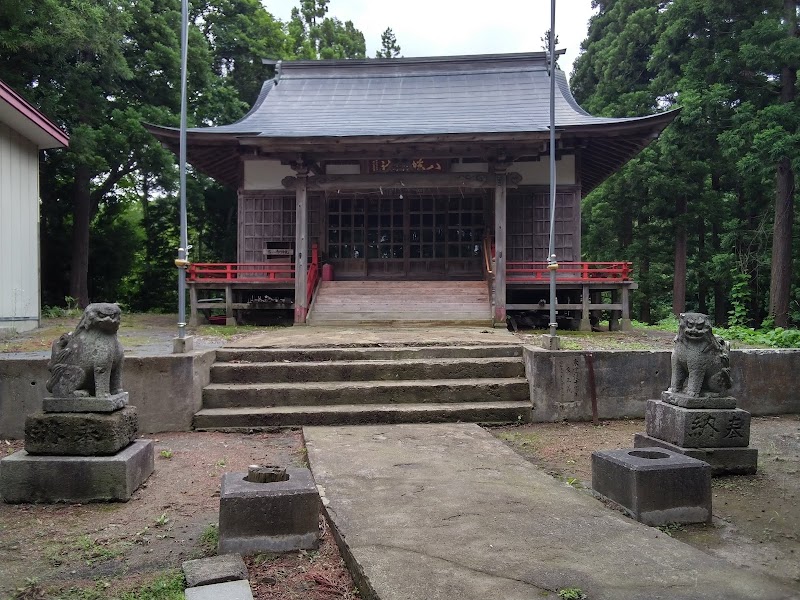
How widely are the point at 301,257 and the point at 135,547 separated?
28.9ft

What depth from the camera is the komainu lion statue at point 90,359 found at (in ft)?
13.6

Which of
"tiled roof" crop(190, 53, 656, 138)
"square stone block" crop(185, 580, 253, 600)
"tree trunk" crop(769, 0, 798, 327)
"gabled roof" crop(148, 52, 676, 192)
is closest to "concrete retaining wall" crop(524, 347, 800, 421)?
"square stone block" crop(185, 580, 253, 600)

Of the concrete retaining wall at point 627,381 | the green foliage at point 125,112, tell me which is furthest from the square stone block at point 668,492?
the green foliage at point 125,112

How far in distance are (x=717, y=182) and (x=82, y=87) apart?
20.0 m

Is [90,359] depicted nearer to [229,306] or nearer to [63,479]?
[63,479]

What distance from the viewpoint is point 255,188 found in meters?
13.8

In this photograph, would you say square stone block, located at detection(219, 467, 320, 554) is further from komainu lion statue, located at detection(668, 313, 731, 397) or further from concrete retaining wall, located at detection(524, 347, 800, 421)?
concrete retaining wall, located at detection(524, 347, 800, 421)

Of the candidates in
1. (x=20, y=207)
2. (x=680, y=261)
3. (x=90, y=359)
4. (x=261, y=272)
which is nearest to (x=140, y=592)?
(x=90, y=359)

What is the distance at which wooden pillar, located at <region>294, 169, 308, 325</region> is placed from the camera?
11.5 m

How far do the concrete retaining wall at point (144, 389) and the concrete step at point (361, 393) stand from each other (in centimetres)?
36

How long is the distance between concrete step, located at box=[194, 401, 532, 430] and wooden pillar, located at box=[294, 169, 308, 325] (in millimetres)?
→ 5292

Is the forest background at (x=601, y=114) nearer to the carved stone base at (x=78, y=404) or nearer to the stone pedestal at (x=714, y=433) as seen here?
the stone pedestal at (x=714, y=433)

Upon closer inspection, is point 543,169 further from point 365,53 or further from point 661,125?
point 365,53

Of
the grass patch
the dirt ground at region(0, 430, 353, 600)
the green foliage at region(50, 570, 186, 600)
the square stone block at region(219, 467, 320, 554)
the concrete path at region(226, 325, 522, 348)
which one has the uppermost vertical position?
the concrete path at region(226, 325, 522, 348)
